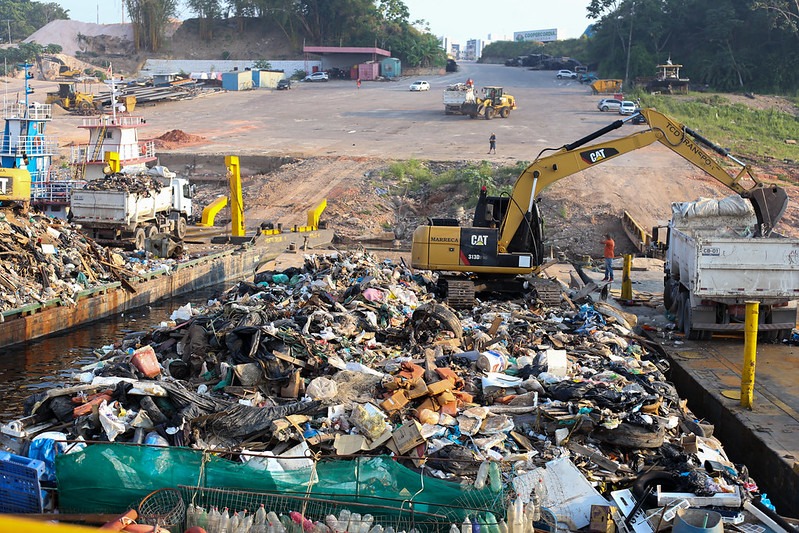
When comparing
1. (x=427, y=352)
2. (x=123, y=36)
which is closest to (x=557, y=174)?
(x=427, y=352)

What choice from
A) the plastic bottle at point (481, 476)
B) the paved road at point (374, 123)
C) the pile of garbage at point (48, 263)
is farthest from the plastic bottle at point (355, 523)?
the paved road at point (374, 123)

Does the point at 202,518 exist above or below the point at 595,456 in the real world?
above

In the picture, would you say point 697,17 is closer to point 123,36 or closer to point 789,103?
point 789,103

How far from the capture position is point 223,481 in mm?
7285

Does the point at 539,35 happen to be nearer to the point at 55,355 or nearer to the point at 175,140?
the point at 175,140

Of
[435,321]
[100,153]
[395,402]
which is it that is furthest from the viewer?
[100,153]

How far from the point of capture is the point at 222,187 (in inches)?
1359

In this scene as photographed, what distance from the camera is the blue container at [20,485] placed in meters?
7.37

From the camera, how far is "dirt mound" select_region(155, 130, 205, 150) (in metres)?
38.8

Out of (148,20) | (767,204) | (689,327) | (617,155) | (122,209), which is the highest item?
(148,20)

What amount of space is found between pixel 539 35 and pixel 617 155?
91757 mm

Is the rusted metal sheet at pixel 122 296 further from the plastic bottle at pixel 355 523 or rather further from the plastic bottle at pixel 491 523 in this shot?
the plastic bottle at pixel 491 523

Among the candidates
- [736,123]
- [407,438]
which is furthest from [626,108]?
[407,438]

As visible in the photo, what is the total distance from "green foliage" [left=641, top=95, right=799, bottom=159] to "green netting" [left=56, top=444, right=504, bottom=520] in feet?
104
